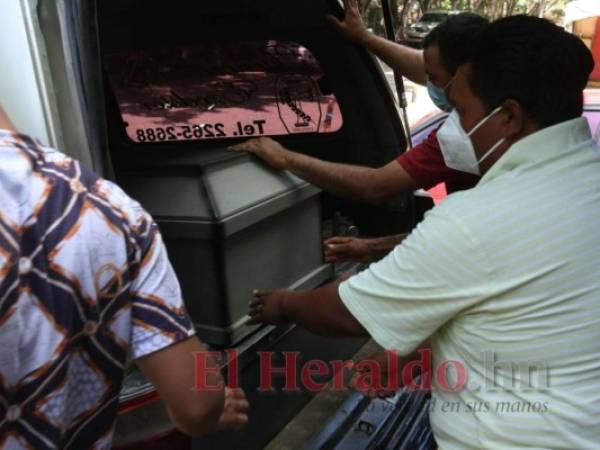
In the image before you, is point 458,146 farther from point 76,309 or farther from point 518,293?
point 76,309

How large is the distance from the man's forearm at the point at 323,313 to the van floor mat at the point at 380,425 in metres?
0.43

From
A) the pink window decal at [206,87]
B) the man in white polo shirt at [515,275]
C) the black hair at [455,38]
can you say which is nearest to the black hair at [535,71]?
the man in white polo shirt at [515,275]

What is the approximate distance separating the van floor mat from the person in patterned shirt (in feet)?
2.63

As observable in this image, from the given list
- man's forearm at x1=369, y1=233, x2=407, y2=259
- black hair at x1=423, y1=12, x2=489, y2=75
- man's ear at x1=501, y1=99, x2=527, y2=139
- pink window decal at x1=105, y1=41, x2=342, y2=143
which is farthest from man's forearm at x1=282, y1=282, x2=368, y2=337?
pink window decal at x1=105, y1=41, x2=342, y2=143

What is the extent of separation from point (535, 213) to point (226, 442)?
1038 millimetres

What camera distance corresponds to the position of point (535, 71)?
1109 millimetres

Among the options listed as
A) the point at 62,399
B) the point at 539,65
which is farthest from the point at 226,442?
the point at 539,65

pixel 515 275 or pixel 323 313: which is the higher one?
pixel 515 275

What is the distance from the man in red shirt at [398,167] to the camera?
187 cm

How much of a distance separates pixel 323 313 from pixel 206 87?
152cm

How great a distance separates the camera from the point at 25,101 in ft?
3.24

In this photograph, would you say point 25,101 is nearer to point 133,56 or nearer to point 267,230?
point 267,230

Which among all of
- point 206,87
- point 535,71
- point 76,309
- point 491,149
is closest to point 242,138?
point 206,87

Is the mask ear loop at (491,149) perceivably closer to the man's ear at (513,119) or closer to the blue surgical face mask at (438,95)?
the man's ear at (513,119)
